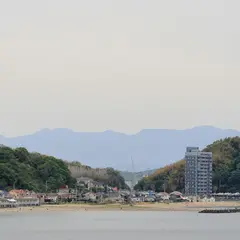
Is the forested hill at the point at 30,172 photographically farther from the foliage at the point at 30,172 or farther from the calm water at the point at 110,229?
the calm water at the point at 110,229

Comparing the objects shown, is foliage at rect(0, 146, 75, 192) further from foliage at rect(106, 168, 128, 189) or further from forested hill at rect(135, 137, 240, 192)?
foliage at rect(106, 168, 128, 189)

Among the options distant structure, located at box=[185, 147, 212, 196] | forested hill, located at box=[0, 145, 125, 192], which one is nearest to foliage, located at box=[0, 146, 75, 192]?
forested hill, located at box=[0, 145, 125, 192]

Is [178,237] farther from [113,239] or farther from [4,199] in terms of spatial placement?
[4,199]

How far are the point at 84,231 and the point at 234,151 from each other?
88985mm

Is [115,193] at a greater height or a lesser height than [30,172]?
lesser

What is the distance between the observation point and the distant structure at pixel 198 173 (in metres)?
144

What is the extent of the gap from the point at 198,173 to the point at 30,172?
3878 centimetres

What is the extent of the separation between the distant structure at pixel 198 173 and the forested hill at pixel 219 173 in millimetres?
2248

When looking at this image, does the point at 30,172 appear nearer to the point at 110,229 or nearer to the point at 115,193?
the point at 115,193

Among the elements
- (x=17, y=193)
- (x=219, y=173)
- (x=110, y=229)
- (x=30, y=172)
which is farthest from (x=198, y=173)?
(x=110, y=229)

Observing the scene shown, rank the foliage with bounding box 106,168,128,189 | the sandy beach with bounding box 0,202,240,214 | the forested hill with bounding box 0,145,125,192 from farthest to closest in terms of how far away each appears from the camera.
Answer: the foliage with bounding box 106,168,128,189
the forested hill with bounding box 0,145,125,192
the sandy beach with bounding box 0,202,240,214

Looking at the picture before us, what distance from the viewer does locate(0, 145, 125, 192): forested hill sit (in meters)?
112

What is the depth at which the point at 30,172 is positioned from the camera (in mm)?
116750

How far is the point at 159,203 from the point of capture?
120 meters
